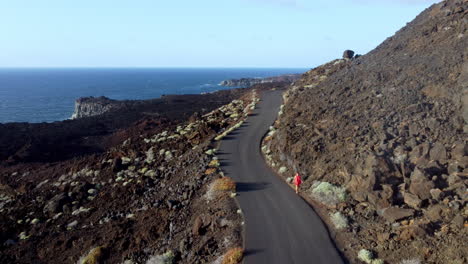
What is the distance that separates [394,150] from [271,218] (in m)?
7.32

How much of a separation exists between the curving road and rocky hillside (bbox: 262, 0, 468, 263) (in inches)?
28.5

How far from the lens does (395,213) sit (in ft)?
46.2

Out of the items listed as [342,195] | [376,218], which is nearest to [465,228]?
[376,218]

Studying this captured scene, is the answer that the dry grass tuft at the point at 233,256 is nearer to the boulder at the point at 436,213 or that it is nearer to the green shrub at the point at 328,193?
the green shrub at the point at 328,193

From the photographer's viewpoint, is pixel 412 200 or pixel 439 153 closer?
pixel 412 200

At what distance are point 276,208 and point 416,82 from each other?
46.1 feet

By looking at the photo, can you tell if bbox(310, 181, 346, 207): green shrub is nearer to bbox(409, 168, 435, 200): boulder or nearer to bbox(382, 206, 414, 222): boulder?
bbox(382, 206, 414, 222): boulder

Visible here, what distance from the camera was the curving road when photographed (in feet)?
42.4

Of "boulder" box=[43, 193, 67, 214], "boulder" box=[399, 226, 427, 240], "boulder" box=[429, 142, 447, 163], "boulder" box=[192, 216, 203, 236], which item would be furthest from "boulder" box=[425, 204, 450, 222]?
"boulder" box=[43, 193, 67, 214]

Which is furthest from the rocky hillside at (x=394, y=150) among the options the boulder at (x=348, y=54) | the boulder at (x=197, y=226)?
the boulder at (x=348, y=54)

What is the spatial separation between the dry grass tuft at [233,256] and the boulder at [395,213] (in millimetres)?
6056

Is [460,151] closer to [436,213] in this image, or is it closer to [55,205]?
[436,213]

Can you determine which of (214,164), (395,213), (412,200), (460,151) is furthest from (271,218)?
(460,151)

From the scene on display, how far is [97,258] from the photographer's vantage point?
1620 cm
